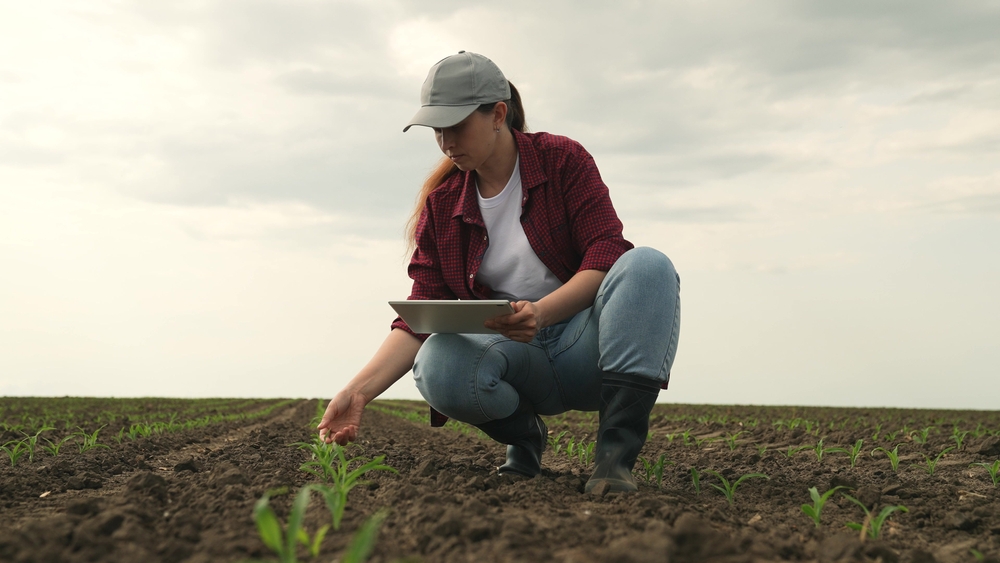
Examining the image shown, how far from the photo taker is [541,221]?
323 cm

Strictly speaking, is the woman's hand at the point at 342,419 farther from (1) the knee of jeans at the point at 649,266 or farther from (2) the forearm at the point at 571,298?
(1) the knee of jeans at the point at 649,266

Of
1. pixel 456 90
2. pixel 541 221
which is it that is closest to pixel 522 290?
pixel 541 221

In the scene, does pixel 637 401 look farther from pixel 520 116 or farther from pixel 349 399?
pixel 520 116

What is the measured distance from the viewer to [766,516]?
257 cm

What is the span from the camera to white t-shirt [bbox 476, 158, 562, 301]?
10.8ft

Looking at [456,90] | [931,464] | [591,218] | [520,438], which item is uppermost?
[456,90]

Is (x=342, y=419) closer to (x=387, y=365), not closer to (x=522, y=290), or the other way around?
(x=387, y=365)

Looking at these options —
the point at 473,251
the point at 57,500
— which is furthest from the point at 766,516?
the point at 57,500

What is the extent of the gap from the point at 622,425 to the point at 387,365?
1.09 meters

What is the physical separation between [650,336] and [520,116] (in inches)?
50.8

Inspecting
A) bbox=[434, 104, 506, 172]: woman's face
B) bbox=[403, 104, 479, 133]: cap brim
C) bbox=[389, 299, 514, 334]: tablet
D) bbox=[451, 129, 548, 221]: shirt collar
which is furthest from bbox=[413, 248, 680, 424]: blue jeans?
bbox=[403, 104, 479, 133]: cap brim

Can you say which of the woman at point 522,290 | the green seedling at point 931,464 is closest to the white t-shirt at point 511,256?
the woman at point 522,290

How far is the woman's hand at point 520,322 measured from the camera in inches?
106

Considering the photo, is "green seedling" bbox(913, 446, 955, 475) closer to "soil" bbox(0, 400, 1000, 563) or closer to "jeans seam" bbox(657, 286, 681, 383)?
"soil" bbox(0, 400, 1000, 563)
